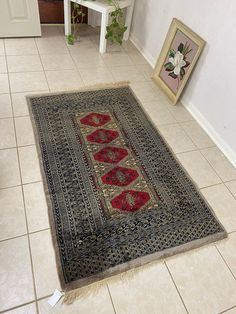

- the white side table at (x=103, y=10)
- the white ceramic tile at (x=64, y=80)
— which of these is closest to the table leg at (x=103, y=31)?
the white side table at (x=103, y=10)

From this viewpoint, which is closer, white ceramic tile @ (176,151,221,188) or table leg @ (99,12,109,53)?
white ceramic tile @ (176,151,221,188)

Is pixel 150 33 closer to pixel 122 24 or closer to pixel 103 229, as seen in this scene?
pixel 122 24

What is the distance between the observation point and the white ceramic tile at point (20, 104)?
1968mm

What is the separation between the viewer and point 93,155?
176 cm

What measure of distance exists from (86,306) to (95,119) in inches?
50.7

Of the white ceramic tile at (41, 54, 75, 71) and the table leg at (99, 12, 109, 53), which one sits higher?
the table leg at (99, 12, 109, 53)

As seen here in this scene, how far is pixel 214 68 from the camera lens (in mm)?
1896

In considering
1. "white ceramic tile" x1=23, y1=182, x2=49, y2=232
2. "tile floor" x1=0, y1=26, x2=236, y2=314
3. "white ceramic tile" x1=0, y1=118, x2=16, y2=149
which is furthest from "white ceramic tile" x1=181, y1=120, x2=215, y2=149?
"white ceramic tile" x1=0, y1=118, x2=16, y2=149

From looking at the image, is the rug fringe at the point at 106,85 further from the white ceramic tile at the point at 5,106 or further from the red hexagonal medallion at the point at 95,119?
the white ceramic tile at the point at 5,106

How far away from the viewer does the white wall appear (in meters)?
1.74

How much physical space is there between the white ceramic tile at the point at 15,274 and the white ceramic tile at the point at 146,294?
1.28 ft

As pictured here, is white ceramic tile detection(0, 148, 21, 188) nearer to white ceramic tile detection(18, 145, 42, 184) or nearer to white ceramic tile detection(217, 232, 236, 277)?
white ceramic tile detection(18, 145, 42, 184)

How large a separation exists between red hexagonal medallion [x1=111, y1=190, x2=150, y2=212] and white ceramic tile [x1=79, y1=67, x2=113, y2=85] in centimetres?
122

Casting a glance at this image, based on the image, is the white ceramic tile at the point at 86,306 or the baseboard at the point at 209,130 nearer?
the white ceramic tile at the point at 86,306
